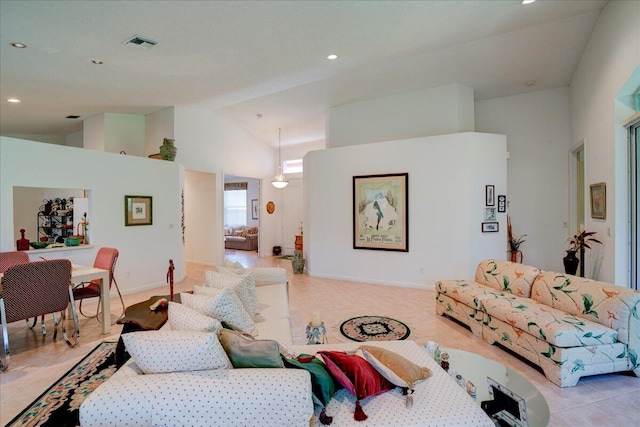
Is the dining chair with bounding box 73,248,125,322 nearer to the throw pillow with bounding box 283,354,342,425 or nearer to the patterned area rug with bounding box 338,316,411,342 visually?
the patterned area rug with bounding box 338,316,411,342

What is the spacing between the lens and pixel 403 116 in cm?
610

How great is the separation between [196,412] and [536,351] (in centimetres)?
281

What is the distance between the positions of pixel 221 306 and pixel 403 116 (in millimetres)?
5168

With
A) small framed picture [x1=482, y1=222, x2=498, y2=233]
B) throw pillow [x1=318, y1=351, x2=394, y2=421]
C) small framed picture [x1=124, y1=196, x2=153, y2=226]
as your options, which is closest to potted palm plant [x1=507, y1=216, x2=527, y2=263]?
small framed picture [x1=482, y1=222, x2=498, y2=233]

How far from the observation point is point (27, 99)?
5.32 m

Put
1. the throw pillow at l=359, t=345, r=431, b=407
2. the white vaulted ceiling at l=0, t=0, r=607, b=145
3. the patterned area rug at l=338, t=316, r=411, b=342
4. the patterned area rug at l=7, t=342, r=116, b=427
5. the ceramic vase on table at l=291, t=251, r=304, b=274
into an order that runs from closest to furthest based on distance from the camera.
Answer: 1. the throw pillow at l=359, t=345, r=431, b=407
2. the patterned area rug at l=7, t=342, r=116, b=427
3. the white vaulted ceiling at l=0, t=0, r=607, b=145
4. the patterned area rug at l=338, t=316, r=411, b=342
5. the ceramic vase on table at l=291, t=251, r=304, b=274

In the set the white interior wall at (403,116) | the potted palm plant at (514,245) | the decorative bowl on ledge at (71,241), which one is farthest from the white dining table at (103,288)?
the potted palm plant at (514,245)

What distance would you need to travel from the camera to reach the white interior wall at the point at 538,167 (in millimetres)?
5969

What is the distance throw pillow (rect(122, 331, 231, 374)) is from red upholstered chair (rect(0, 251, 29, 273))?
3.38m

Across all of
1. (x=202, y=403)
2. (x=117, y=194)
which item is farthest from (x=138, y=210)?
(x=202, y=403)

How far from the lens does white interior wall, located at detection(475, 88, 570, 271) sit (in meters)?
5.97

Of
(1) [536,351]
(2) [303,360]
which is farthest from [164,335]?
(1) [536,351]

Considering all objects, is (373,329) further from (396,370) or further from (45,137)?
(45,137)

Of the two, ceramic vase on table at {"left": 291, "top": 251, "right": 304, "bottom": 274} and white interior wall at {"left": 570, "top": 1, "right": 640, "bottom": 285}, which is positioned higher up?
white interior wall at {"left": 570, "top": 1, "right": 640, "bottom": 285}
